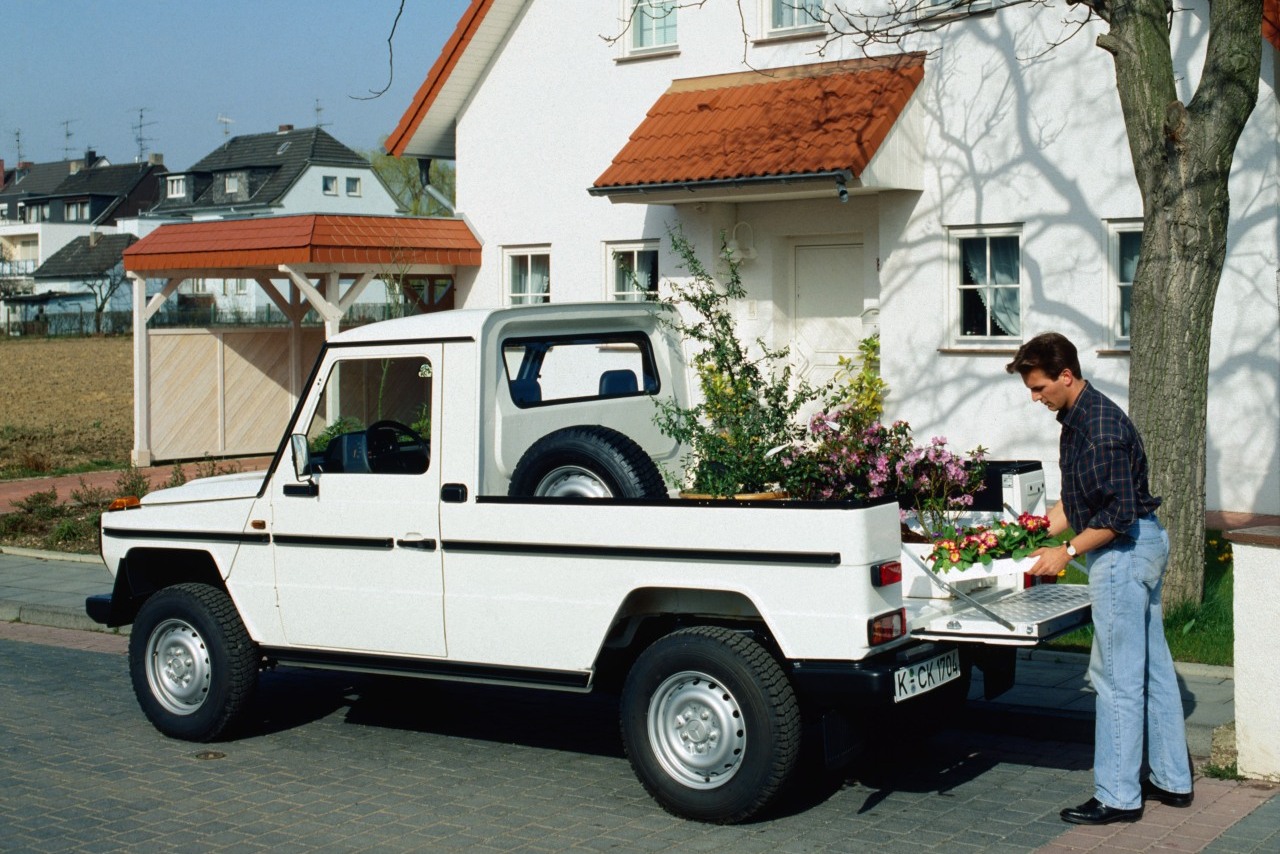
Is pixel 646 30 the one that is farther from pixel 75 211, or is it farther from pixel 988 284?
pixel 75 211

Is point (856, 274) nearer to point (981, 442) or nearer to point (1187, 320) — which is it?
point (981, 442)

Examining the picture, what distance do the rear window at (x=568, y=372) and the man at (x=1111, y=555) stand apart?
229 centimetres

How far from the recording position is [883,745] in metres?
7.71

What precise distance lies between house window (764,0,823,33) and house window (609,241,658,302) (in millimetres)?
2715

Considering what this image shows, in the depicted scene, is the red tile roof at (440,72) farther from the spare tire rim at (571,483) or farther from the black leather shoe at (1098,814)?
the black leather shoe at (1098,814)

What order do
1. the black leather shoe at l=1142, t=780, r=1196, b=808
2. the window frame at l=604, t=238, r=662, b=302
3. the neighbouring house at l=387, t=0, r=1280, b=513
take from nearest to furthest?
the black leather shoe at l=1142, t=780, r=1196, b=808
the neighbouring house at l=387, t=0, r=1280, b=513
the window frame at l=604, t=238, r=662, b=302

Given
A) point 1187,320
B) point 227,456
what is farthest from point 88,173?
point 1187,320

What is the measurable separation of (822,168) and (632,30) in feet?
15.1

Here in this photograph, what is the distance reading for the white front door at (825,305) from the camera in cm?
1636

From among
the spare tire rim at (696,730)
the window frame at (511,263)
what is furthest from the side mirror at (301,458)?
the window frame at (511,263)

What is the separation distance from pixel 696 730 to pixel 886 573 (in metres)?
1.04

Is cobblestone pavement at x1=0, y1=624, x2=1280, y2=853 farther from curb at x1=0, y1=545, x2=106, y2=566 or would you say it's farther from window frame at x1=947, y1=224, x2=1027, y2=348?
window frame at x1=947, y1=224, x2=1027, y2=348

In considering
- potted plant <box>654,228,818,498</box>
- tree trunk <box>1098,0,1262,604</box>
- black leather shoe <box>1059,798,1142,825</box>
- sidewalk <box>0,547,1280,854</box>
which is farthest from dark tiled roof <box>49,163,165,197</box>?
black leather shoe <box>1059,798,1142,825</box>

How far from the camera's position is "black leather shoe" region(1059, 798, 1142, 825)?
630 centimetres
